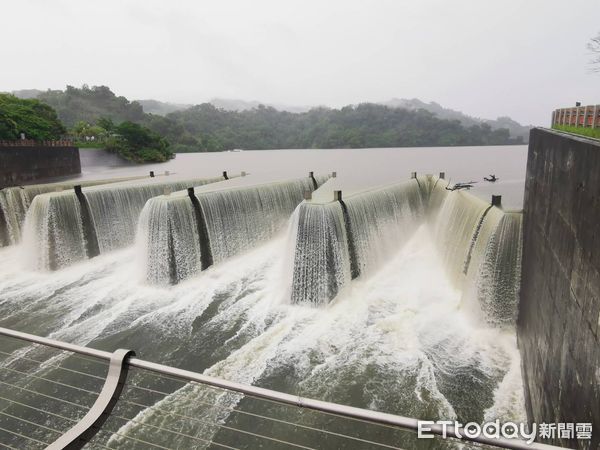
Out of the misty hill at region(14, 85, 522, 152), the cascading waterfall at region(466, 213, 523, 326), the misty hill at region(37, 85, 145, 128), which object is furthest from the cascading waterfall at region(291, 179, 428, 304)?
the misty hill at region(37, 85, 145, 128)

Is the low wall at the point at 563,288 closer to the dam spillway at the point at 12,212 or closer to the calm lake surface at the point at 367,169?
the calm lake surface at the point at 367,169

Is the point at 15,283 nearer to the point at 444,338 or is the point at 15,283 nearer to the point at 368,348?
the point at 368,348

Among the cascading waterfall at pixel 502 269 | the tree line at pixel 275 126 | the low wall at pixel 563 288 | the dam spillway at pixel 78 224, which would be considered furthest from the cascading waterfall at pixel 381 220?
the tree line at pixel 275 126

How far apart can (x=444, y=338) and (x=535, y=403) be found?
2368 mm

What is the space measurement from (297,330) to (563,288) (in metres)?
4.98

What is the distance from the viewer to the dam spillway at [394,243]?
7.41 meters

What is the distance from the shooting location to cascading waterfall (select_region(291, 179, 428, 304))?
940 centimetres

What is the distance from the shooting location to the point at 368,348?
24.5 ft

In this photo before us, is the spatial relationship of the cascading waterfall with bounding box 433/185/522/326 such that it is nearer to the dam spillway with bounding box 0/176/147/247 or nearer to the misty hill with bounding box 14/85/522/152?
the dam spillway with bounding box 0/176/147/247

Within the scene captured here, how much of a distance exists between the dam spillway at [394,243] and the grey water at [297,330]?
0.95 ft

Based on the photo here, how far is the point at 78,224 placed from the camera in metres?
12.7

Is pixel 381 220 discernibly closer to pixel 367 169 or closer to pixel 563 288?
pixel 563 288

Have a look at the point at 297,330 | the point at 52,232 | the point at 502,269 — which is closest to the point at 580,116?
the point at 502,269

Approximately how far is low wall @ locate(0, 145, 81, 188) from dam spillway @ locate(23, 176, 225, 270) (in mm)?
6252
